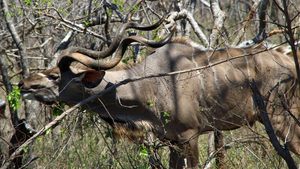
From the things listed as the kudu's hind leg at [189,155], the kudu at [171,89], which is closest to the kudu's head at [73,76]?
the kudu at [171,89]

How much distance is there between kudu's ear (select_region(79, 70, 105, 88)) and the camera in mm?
2566

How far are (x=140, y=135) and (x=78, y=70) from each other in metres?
0.86

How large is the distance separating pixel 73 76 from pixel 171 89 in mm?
929

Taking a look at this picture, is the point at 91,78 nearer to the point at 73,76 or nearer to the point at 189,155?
the point at 73,76

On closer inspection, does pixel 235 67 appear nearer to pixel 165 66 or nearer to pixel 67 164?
pixel 165 66

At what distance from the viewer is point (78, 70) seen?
2.67m

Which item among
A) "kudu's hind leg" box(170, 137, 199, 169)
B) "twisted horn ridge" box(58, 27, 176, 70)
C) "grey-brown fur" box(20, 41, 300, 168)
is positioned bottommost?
"kudu's hind leg" box(170, 137, 199, 169)

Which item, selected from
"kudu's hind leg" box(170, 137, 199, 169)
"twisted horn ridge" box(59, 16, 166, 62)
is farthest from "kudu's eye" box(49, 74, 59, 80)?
"kudu's hind leg" box(170, 137, 199, 169)

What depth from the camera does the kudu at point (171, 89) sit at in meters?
2.55

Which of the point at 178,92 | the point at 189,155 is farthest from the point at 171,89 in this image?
the point at 189,155

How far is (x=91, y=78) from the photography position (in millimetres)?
2609

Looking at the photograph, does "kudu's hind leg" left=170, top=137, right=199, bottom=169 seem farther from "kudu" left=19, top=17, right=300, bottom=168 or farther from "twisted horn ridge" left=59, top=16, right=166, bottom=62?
"twisted horn ridge" left=59, top=16, right=166, bottom=62

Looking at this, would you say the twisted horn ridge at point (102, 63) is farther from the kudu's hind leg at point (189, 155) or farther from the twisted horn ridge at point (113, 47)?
the kudu's hind leg at point (189, 155)

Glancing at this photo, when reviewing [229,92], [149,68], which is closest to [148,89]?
[149,68]
